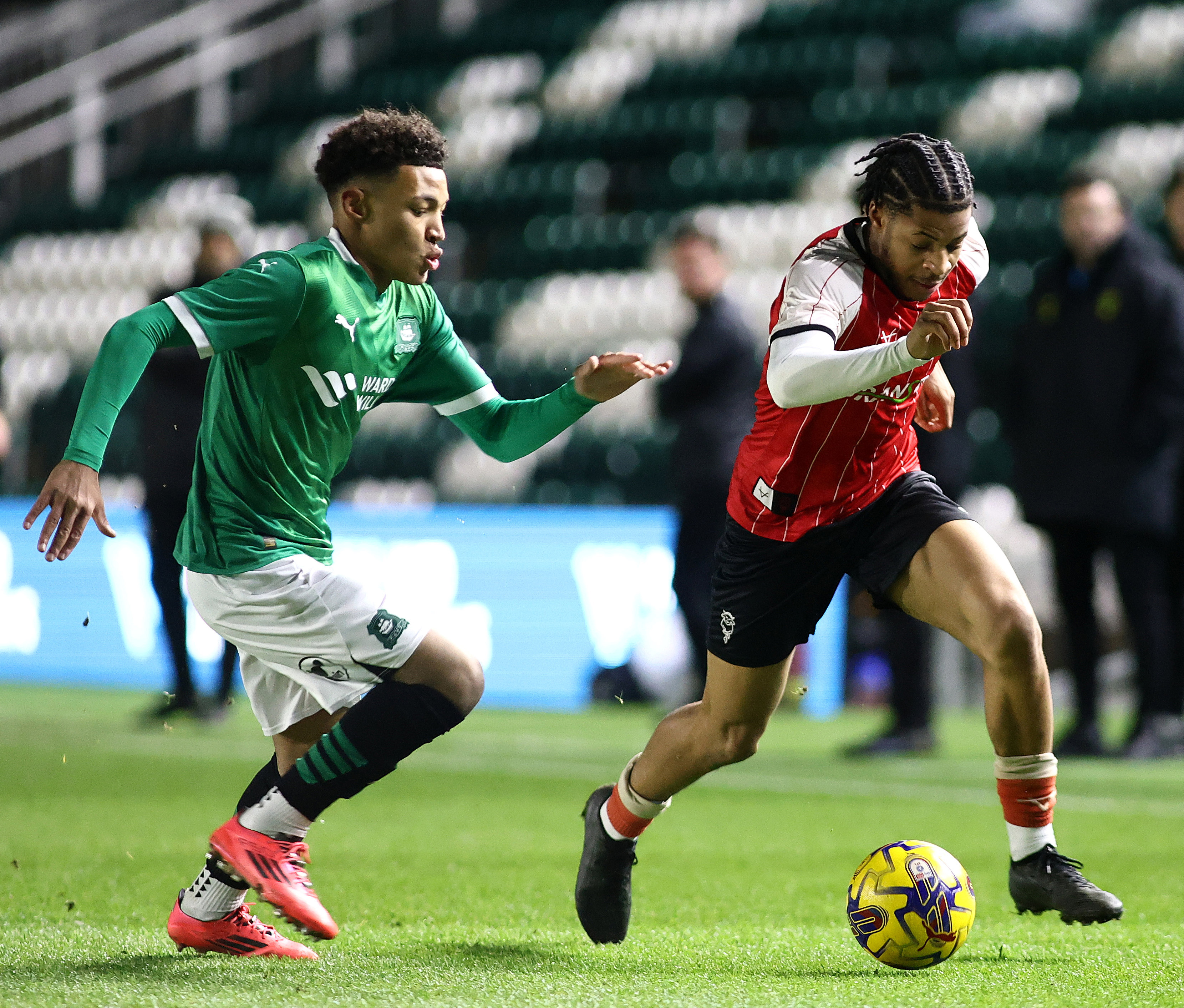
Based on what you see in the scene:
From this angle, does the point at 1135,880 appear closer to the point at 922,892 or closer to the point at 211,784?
the point at 922,892

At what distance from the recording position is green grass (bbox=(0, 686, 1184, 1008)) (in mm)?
3068

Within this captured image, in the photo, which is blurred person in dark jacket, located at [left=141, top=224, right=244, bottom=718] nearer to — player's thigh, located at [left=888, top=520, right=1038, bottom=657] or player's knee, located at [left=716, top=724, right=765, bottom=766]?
player's knee, located at [left=716, top=724, right=765, bottom=766]

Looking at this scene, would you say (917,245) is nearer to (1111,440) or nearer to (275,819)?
(275,819)

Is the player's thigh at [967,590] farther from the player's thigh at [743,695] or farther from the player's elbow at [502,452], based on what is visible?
the player's elbow at [502,452]

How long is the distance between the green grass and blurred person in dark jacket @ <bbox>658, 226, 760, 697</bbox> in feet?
2.98

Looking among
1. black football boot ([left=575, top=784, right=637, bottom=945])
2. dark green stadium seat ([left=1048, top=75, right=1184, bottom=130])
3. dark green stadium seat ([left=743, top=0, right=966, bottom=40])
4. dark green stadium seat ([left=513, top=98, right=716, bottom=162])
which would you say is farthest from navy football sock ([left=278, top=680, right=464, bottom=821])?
dark green stadium seat ([left=743, top=0, right=966, bottom=40])

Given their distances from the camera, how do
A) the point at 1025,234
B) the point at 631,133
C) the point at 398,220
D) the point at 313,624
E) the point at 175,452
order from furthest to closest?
the point at 631,133 → the point at 1025,234 → the point at 175,452 → the point at 398,220 → the point at 313,624

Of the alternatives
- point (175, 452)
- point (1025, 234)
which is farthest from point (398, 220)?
point (1025, 234)

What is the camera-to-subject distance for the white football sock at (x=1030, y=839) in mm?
3473

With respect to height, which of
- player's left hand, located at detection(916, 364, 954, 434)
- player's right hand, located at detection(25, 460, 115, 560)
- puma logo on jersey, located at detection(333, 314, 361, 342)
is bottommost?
player's left hand, located at detection(916, 364, 954, 434)

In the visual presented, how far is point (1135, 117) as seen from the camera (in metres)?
14.0

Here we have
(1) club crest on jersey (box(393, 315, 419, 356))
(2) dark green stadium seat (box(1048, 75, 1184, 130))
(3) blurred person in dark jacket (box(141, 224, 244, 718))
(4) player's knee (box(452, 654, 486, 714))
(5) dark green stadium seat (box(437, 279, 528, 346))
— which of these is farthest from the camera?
(5) dark green stadium seat (box(437, 279, 528, 346))

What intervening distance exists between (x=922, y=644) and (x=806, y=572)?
3.61 metres

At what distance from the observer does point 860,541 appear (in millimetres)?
3656
